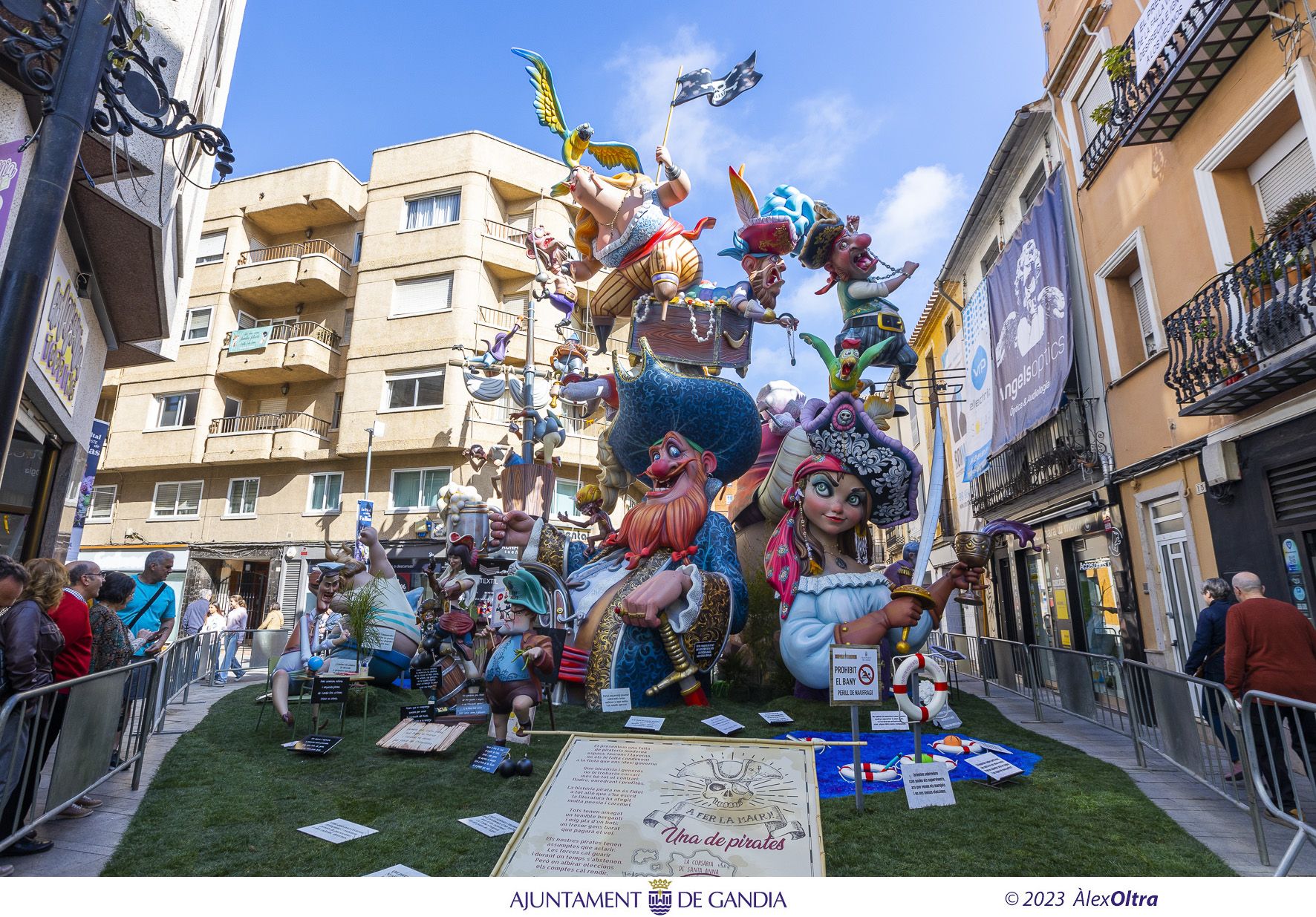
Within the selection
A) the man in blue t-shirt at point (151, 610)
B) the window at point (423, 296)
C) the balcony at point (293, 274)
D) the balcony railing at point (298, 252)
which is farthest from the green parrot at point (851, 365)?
the balcony railing at point (298, 252)

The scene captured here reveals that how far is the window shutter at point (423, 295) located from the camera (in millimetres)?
20828

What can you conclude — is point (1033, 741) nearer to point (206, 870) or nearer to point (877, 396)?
point (877, 396)

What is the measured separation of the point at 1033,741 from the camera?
6.77m

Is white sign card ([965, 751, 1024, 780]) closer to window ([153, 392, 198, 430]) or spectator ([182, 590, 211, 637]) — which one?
spectator ([182, 590, 211, 637])

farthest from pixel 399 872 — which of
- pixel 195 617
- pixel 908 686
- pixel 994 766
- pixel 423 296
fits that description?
pixel 423 296

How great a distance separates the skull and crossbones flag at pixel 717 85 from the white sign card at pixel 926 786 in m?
9.12

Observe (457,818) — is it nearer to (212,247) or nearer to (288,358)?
(288,358)

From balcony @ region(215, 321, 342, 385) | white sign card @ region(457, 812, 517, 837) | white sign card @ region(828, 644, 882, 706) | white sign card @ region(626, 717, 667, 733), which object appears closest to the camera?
white sign card @ region(457, 812, 517, 837)

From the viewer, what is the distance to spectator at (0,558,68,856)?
3619 mm

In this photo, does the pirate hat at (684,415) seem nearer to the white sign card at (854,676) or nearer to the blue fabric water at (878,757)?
the blue fabric water at (878,757)

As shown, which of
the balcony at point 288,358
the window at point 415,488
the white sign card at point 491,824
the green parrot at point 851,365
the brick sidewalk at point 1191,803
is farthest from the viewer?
the balcony at point 288,358

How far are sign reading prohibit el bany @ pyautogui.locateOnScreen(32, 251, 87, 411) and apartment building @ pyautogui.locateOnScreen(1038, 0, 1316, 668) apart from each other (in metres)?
10.3

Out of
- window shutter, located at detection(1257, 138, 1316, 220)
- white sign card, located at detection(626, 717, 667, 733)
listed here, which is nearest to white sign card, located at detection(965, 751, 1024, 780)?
white sign card, located at detection(626, 717, 667, 733)

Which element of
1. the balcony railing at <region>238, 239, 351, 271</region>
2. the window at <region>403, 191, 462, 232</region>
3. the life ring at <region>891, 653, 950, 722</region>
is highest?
the window at <region>403, 191, 462, 232</region>
